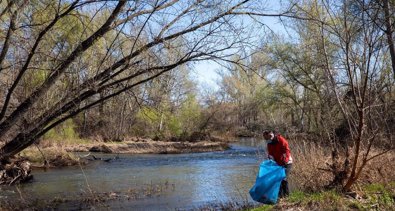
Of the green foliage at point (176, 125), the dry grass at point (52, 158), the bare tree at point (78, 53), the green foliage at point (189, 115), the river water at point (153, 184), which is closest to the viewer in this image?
the bare tree at point (78, 53)

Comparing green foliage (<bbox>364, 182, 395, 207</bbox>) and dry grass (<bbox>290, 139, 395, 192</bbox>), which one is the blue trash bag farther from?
green foliage (<bbox>364, 182, 395, 207</bbox>)

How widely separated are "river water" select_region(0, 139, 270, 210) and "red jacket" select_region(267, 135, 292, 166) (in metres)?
1.95

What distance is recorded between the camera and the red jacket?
9.55 m

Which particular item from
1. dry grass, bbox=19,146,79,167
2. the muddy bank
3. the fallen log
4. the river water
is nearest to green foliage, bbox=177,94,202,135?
the muddy bank

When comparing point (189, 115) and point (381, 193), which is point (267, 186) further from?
point (189, 115)

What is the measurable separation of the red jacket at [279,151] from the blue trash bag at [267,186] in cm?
63

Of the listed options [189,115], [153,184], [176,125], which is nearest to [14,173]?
[153,184]

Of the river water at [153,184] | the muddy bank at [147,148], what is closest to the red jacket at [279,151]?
the river water at [153,184]

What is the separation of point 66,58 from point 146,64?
1.45m

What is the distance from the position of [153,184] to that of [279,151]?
7231 millimetres

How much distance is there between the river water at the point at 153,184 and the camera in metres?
12.6

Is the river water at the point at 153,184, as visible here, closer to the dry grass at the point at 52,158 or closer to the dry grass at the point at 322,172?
the dry grass at the point at 52,158

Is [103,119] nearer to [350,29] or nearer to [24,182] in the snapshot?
[24,182]

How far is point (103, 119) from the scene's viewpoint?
4031cm
